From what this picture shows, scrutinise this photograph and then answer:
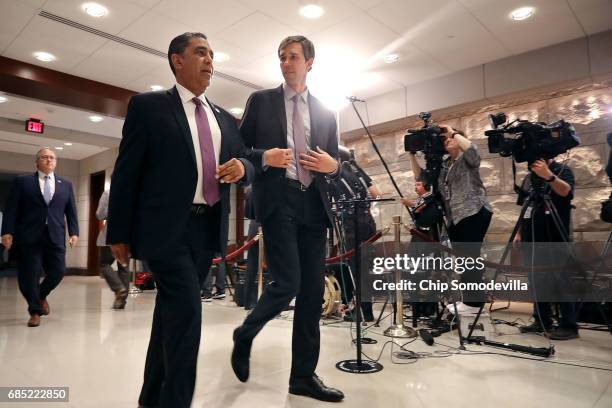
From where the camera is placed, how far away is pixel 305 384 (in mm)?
1646

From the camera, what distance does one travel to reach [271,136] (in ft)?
5.69

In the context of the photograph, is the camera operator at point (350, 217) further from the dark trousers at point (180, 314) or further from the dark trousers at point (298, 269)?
the dark trousers at point (180, 314)

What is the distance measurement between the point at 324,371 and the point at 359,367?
17 cm

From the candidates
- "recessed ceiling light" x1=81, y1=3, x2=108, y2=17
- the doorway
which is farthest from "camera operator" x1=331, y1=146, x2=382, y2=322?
the doorway

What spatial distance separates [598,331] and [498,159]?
2.48 meters

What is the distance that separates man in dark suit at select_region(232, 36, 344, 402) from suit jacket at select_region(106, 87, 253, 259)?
374 millimetres

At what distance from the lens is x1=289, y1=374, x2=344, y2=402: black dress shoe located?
5.23 ft

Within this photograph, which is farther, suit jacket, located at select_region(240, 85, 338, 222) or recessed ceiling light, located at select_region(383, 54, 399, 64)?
recessed ceiling light, located at select_region(383, 54, 399, 64)

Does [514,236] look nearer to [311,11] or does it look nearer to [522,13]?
[522,13]

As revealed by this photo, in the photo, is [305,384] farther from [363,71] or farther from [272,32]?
[363,71]

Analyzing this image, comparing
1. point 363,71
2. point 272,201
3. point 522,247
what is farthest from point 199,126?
point 363,71

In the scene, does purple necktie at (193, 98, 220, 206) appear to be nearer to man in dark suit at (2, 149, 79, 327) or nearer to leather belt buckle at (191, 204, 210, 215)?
leather belt buckle at (191, 204, 210, 215)

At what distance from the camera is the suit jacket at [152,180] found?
1202mm

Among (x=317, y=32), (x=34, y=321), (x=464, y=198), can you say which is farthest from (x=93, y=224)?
(x=464, y=198)
